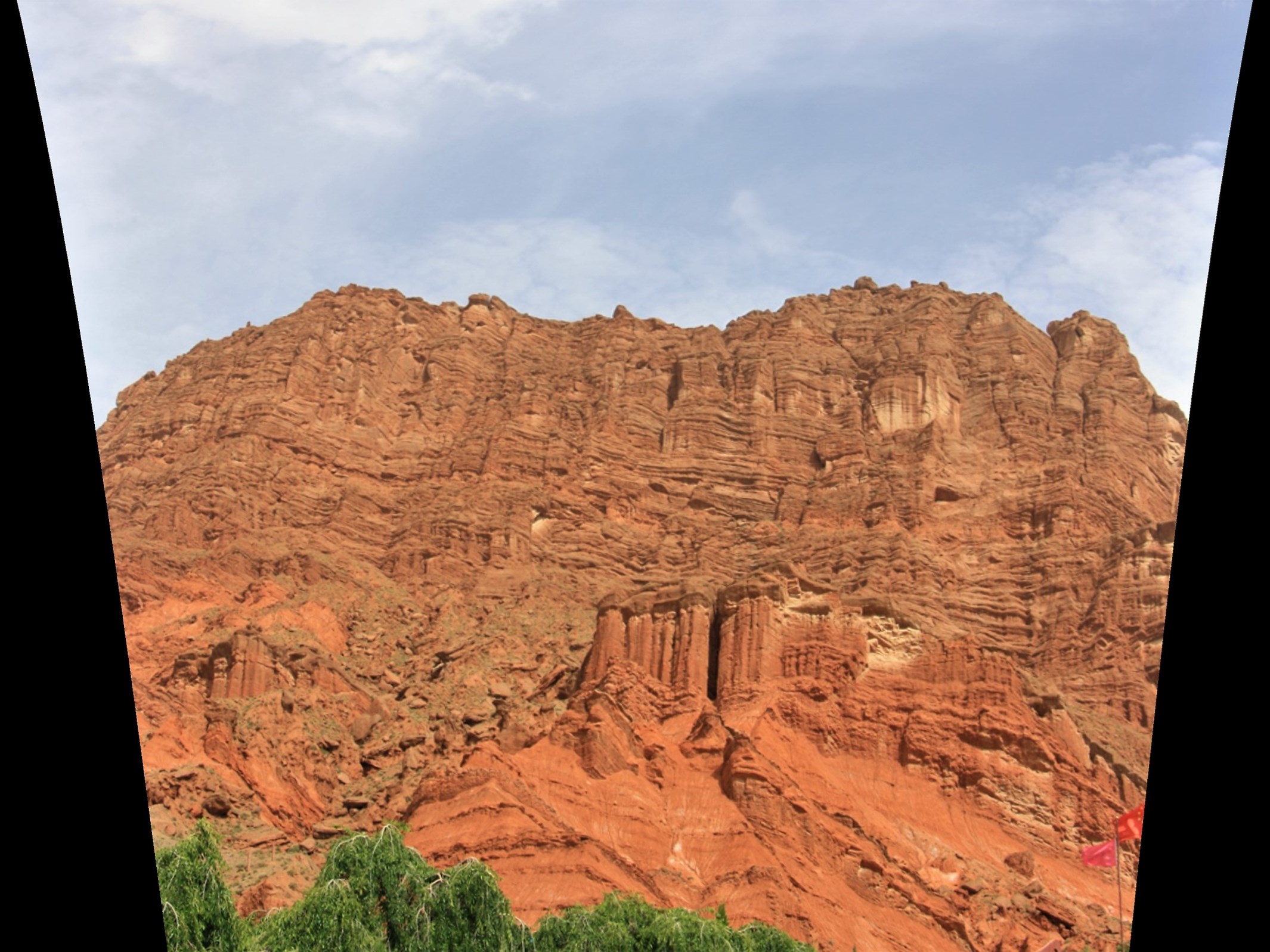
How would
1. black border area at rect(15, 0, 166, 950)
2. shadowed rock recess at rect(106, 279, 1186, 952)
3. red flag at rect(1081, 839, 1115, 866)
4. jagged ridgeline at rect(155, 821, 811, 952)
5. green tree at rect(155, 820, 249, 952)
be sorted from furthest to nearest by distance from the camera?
shadowed rock recess at rect(106, 279, 1186, 952)
red flag at rect(1081, 839, 1115, 866)
jagged ridgeline at rect(155, 821, 811, 952)
green tree at rect(155, 820, 249, 952)
black border area at rect(15, 0, 166, 950)

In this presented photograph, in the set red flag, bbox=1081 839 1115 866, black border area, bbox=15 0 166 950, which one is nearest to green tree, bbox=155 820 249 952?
black border area, bbox=15 0 166 950

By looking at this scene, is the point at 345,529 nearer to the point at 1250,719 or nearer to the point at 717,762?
the point at 717,762

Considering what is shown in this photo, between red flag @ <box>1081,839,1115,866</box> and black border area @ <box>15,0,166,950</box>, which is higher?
black border area @ <box>15,0,166,950</box>

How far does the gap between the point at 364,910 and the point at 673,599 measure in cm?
4669

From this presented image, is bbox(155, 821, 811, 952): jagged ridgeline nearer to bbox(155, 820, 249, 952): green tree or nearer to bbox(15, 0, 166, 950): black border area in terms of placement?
bbox(155, 820, 249, 952): green tree

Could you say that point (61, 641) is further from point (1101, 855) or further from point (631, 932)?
point (1101, 855)

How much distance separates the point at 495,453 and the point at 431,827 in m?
56.2

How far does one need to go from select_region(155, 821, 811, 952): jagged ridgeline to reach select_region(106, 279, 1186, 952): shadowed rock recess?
21.9 meters

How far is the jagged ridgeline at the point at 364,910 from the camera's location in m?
19.5

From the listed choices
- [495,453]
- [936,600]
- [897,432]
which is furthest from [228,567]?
[897,432]

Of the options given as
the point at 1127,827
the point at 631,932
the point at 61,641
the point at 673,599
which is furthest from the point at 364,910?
the point at 673,599

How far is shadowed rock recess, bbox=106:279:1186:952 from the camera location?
177 ft

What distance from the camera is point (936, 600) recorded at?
8525cm

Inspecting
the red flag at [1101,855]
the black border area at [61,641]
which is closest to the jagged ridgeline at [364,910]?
the red flag at [1101,855]
